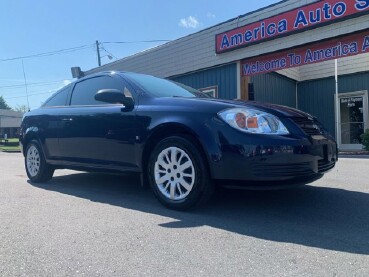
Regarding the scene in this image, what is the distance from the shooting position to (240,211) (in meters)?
4.02

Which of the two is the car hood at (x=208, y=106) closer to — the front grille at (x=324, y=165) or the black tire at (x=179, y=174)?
the black tire at (x=179, y=174)

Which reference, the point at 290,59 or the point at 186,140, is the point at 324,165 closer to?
the point at 186,140

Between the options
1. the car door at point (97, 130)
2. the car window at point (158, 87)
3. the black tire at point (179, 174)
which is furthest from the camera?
the car window at point (158, 87)

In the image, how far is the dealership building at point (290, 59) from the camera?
35.9ft

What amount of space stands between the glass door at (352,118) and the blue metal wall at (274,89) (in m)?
2.15

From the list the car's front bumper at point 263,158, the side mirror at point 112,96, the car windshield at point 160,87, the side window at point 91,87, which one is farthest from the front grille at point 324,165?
the side window at point 91,87

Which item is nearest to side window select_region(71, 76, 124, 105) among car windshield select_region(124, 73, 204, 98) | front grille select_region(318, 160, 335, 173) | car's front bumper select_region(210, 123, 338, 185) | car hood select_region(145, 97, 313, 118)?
car windshield select_region(124, 73, 204, 98)

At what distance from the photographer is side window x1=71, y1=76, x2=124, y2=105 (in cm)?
494

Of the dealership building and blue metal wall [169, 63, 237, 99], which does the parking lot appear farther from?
blue metal wall [169, 63, 237, 99]

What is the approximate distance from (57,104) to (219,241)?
3.76 metres

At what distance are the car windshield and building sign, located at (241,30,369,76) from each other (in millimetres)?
7668

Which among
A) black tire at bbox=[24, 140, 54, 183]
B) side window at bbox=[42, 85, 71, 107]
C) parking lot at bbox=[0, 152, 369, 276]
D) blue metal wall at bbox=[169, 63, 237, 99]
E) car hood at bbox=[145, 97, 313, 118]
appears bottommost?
parking lot at bbox=[0, 152, 369, 276]

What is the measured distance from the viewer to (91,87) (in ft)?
17.4

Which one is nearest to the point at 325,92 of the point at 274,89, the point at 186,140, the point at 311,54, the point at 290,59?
the point at 274,89
